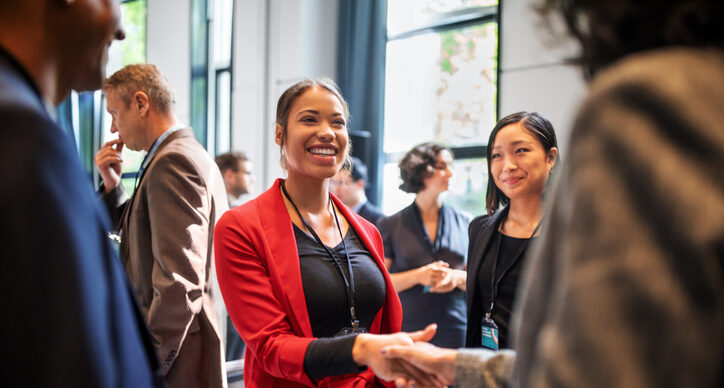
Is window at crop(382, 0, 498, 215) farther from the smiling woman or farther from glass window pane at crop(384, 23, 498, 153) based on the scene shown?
the smiling woman

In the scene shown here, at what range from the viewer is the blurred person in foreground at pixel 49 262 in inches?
22.7

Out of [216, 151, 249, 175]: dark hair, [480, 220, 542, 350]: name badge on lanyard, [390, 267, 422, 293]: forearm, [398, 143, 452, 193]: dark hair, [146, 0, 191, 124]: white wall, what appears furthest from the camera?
[146, 0, 191, 124]: white wall

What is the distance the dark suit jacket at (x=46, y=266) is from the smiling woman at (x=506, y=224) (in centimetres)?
164

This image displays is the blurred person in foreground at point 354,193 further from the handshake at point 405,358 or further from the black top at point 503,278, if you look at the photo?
the handshake at point 405,358

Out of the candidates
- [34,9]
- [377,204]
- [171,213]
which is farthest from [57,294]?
[377,204]

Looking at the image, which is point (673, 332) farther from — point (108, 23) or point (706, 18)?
point (108, 23)

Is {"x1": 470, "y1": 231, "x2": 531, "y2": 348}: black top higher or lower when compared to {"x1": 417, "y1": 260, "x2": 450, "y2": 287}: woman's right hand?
higher

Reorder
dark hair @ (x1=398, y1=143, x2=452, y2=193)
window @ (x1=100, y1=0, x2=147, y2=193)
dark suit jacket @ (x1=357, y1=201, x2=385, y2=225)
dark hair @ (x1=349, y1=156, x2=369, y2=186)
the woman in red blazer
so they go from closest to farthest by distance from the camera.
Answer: the woman in red blazer < dark hair @ (x1=398, y1=143, x2=452, y2=193) < dark suit jacket @ (x1=357, y1=201, x2=385, y2=225) < dark hair @ (x1=349, y1=156, x2=369, y2=186) < window @ (x1=100, y1=0, x2=147, y2=193)

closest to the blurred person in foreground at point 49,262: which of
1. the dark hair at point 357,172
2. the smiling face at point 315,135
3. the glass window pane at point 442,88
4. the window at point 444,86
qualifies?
the smiling face at point 315,135

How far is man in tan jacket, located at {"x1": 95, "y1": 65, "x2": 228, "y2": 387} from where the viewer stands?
6.38 ft

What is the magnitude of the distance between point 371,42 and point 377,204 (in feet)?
5.45

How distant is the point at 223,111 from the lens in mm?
7051

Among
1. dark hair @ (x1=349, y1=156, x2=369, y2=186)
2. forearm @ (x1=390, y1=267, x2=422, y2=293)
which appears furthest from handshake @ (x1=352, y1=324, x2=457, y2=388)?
dark hair @ (x1=349, y1=156, x2=369, y2=186)

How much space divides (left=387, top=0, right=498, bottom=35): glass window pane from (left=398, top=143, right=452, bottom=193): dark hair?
193cm
